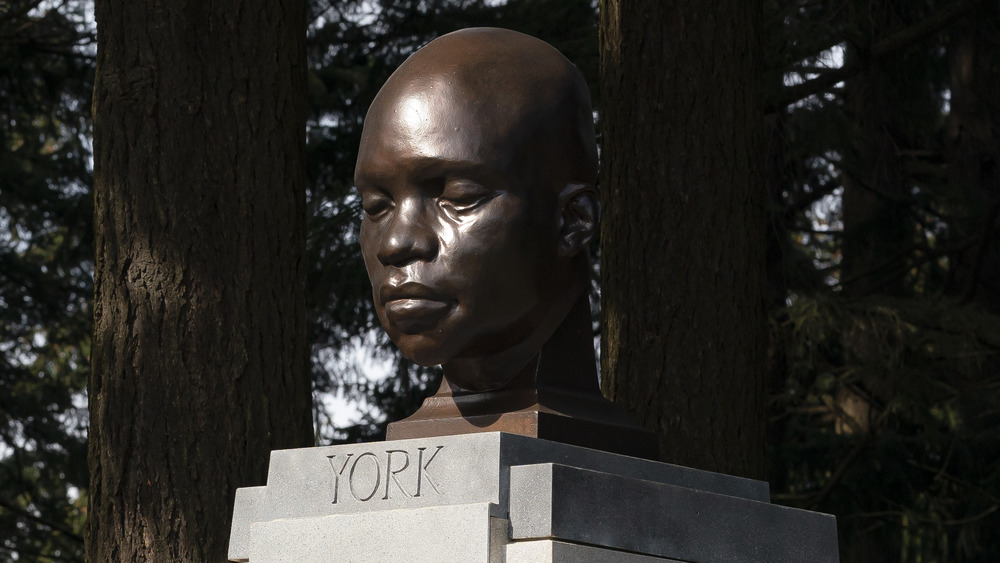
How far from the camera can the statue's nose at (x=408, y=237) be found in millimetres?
3512

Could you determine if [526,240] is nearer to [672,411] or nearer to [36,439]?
[672,411]

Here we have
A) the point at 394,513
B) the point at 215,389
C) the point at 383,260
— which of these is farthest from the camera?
the point at 215,389

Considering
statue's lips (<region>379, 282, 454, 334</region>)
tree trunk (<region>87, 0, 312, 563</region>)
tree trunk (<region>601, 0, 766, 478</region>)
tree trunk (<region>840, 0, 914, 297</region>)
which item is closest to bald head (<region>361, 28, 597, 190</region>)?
statue's lips (<region>379, 282, 454, 334</region>)

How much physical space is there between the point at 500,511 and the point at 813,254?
813cm

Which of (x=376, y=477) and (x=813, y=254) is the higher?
(x=813, y=254)

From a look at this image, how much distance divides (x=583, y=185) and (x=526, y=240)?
0.87ft

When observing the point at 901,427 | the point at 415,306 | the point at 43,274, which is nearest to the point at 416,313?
the point at 415,306

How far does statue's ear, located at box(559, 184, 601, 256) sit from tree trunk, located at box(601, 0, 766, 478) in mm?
1981

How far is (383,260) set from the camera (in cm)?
360

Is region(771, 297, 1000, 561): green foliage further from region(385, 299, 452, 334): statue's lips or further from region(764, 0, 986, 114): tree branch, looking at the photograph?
region(385, 299, 452, 334): statue's lips

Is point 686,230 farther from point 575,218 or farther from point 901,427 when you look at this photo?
point 901,427

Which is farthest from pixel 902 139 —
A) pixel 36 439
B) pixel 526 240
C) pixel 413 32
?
pixel 526 240

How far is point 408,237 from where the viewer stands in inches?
139

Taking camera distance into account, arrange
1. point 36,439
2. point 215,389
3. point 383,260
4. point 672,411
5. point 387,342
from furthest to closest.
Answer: point 36,439 → point 387,342 → point 672,411 → point 215,389 → point 383,260
